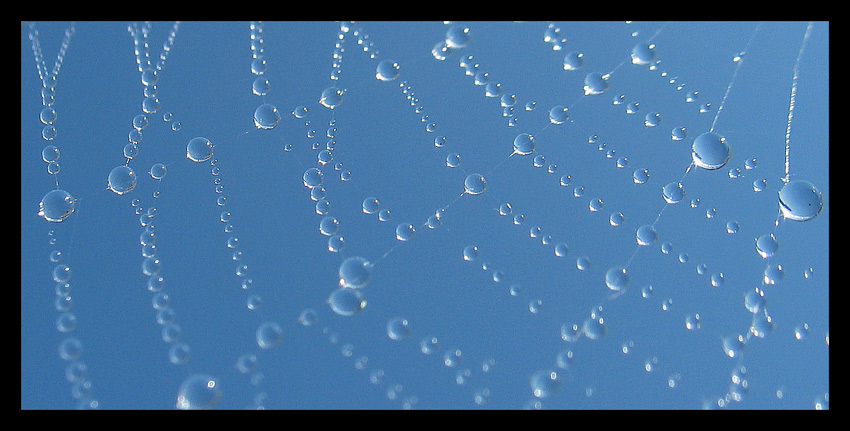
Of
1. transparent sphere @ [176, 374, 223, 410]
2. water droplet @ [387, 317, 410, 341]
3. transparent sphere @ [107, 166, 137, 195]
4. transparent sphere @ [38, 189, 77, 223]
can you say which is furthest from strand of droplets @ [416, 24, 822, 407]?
transparent sphere @ [38, 189, 77, 223]

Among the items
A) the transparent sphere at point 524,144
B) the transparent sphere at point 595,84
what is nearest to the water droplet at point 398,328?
the transparent sphere at point 524,144

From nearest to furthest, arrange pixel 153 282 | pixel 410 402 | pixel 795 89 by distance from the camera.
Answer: pixel 410 402 → pixel 153 282 → pixel 795 89

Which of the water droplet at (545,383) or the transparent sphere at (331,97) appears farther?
the transparent sphere at (331,97)

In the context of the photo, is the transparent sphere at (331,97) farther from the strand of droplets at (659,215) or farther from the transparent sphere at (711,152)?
the transparent sphere at (711,152)

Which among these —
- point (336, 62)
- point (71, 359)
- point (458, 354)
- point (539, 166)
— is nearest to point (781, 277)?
point (539, 166)

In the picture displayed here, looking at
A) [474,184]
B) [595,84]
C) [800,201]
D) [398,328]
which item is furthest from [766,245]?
[398,328]

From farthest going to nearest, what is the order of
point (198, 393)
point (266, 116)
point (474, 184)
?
1. point (266, 116)
2. point (474, 184)
3. point (198, 393)

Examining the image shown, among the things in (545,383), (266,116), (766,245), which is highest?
(266,116)

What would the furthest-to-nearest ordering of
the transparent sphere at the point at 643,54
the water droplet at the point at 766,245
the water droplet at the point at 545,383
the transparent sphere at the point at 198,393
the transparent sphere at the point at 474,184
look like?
the transparent sphere at the point at 643,54
the transparent sphere at the point at 474,184
the water droplet at the point at 766,245
the water droplet at the point at 545,383
the transparent sphere at the point at 198,393

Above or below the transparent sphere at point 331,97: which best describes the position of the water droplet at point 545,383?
below

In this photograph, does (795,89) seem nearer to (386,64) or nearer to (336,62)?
(386,64)

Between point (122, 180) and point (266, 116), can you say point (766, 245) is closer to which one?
point (266, 116)
